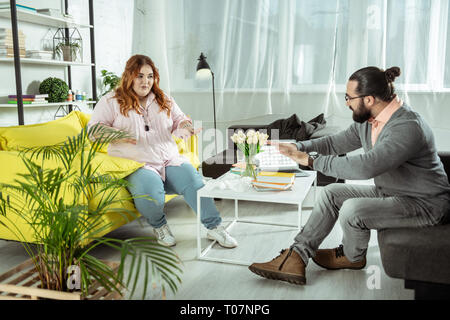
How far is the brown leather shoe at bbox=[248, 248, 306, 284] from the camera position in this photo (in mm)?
1869

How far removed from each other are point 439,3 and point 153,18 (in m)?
2.98

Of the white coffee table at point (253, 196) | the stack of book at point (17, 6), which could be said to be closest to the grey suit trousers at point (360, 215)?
the white coffee table at point (253, 196)

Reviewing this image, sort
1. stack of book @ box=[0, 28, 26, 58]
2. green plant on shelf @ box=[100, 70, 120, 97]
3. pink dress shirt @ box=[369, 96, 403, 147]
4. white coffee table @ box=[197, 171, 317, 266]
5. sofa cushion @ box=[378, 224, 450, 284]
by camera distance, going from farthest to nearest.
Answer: green plant on shelf @ box=[100, 70, 120, 97]
stack of book @ box=[0, 28, 26, 58]
white coffee table @ box=[197, 171, 317, 266]
pink dress shirt @ box=[369, 96, 403, 147]
sofa cushion @ box=[378, 224, 450, 284]

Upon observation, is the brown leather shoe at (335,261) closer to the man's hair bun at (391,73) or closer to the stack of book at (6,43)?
the man's hair bun at (391,73)

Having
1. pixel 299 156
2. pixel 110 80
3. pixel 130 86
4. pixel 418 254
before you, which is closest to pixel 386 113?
pixel 299 156

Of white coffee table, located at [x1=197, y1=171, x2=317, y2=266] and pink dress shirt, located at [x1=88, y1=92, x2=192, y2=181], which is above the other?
pink dress shirt, located at [x1=88, y1=92, x2=192, y2=181]

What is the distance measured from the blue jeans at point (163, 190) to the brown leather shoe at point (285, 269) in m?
0.51

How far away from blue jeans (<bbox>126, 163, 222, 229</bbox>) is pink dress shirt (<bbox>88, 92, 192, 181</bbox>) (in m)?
0.07

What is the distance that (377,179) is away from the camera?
1901 mm

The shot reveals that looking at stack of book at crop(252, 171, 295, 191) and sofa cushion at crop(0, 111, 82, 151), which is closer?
stack of book at crop(252, 171, 295, 191)

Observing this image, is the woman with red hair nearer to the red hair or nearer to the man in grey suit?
the red hair

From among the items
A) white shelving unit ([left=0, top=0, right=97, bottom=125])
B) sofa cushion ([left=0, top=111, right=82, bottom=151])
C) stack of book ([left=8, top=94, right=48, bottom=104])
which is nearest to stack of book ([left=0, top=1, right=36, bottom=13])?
white shelving unit ([left=0, top=0, right=97, bottom=125])

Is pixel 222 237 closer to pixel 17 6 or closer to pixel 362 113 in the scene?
pixel 362 113

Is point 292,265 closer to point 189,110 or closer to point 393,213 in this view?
point 393,213
